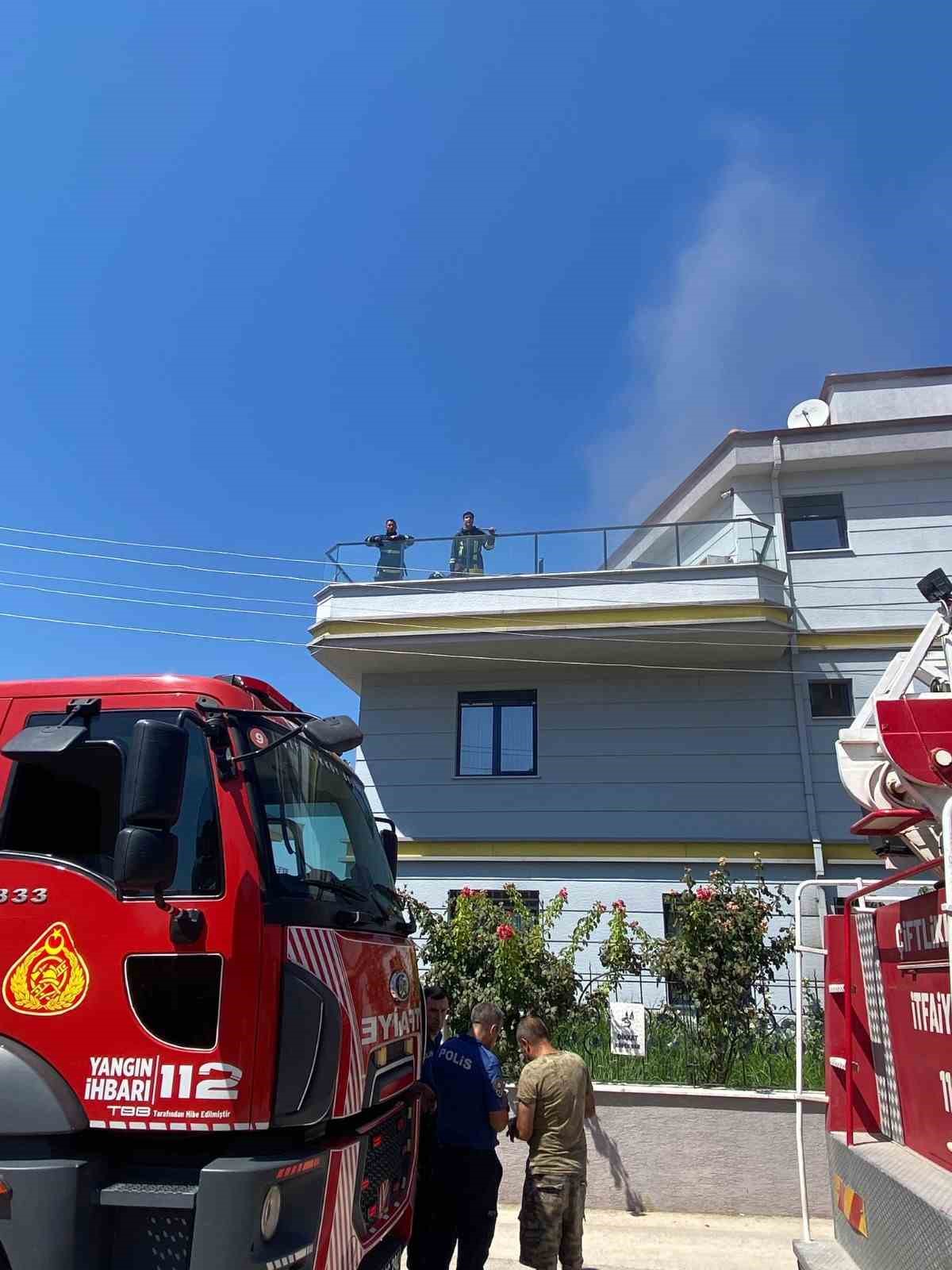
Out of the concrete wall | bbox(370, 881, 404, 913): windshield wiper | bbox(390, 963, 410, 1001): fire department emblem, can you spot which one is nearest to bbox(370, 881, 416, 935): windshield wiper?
bbox(370, 881, 404, 913): windshield wiper

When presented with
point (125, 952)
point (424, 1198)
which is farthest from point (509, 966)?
point (125, 952)

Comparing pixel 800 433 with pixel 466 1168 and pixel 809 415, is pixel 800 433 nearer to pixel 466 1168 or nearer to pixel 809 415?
pixel 809 415

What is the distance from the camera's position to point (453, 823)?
13930mm

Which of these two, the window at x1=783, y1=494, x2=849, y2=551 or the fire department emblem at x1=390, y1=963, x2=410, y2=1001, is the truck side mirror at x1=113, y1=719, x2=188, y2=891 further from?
the window at x1=783, y1=494, x2=849, y2=551

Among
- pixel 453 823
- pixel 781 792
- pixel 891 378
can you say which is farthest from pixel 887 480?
pixel 453 823

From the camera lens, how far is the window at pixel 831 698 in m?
13.7

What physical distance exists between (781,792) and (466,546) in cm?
625

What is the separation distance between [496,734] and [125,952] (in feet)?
37.0

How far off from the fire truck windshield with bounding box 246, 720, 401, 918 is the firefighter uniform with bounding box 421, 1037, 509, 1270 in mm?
1263

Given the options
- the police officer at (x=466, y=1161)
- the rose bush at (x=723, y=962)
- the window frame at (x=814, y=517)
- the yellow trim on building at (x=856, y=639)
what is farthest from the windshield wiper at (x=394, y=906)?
the window frame at (x=814, y=517)

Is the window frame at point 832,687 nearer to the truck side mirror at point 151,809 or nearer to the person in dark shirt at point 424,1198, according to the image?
the person in dark shirt at point 424,1198

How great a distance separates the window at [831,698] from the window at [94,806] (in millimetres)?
12022

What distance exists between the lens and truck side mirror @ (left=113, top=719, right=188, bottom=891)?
318cm

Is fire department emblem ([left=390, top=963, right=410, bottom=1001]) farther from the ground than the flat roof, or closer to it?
closer to it
